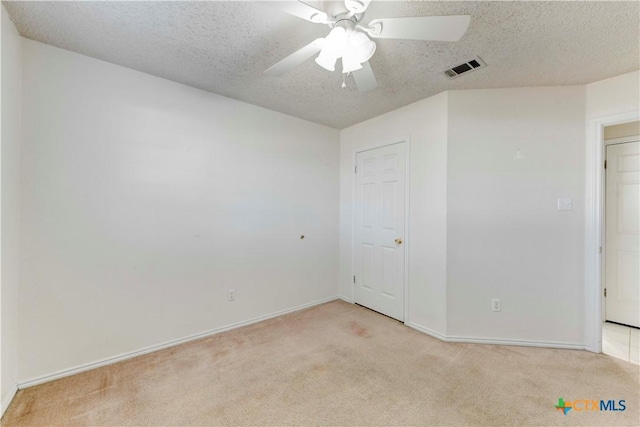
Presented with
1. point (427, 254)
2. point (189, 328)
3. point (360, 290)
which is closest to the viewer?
point (189, 328)

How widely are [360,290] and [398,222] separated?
1.06 m

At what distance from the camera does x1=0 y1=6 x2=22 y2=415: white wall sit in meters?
1.57

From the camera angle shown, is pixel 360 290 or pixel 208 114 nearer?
pixel 208 114

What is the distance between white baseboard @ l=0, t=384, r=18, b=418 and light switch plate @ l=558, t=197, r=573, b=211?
4.22 meters

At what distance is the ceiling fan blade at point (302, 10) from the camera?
116cm

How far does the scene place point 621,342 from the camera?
2463 millimetres

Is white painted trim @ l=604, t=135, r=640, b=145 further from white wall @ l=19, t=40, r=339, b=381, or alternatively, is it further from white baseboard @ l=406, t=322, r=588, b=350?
white wall @ l=19, t=40, r=339, b=381

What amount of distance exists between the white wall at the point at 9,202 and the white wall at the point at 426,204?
3.04 m

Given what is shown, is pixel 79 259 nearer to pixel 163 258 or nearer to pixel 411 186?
pixel 163 258

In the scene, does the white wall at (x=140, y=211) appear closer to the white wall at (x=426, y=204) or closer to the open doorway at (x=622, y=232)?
the white wall at (x=426, y=204)

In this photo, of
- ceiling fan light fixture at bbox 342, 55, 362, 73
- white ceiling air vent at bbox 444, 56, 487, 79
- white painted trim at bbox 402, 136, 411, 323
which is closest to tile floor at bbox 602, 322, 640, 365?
white painted trim at bbox 402, 136, 411, 323

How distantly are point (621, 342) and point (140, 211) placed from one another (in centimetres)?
446

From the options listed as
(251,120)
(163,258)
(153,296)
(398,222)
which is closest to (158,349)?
(153,296)

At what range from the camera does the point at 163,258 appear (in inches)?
91.7
